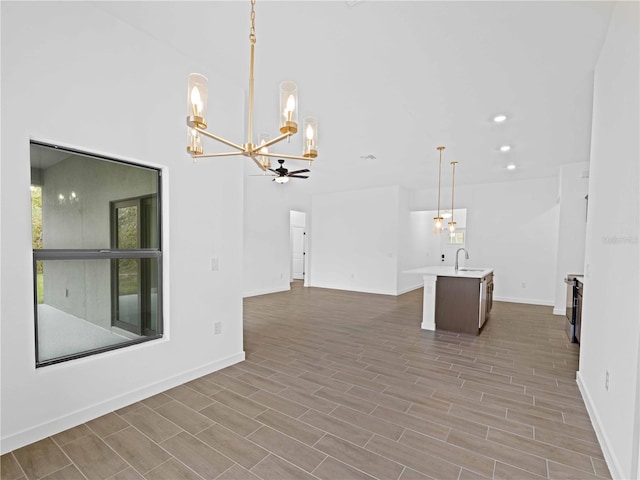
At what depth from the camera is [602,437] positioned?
2.07 meters

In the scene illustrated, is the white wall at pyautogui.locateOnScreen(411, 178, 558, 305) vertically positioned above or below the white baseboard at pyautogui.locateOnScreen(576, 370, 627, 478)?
above

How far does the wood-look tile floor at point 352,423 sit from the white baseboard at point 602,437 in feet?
0.18

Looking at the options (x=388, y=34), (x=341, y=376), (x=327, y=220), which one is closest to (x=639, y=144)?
(x=388, y=34)

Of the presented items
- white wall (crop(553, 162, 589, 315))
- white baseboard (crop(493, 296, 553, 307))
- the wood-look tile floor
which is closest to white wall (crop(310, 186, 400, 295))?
white baseboard (crop(493, 296, 553, 307))

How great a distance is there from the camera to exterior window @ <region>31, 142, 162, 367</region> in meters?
2.20

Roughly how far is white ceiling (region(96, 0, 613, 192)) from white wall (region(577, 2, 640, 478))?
0.40 metres

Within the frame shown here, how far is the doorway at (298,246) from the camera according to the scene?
1161cm

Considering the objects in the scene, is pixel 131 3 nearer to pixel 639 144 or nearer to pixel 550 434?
pixel 639 144

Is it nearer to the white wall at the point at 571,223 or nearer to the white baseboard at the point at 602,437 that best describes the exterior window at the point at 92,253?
the white baseboard at the point at 602,437

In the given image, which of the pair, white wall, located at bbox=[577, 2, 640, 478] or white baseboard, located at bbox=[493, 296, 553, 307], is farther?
white baseboard, located at bbox=[493, 296, 553, 307]

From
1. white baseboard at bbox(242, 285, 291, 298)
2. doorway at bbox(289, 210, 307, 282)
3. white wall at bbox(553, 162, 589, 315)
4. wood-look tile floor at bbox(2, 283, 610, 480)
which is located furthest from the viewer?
doorway at bbox(289, 210, 307, 282)

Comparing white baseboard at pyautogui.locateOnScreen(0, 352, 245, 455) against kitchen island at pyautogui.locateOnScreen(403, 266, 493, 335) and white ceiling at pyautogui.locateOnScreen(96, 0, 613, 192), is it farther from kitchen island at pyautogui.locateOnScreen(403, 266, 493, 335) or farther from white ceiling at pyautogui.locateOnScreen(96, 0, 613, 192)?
kitchen island at pyautogui.locateOnScreen(403, 266, 493, 335)

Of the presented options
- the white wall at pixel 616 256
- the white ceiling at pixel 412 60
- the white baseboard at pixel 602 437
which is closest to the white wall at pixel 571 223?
the white ceiling at pixel 412 60

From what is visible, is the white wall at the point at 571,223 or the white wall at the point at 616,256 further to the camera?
the white wall at the point at 571,223
